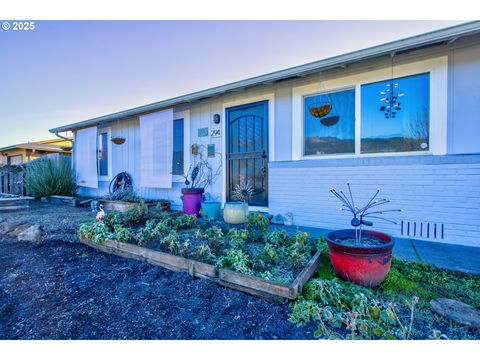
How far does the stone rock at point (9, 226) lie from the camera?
3.68m

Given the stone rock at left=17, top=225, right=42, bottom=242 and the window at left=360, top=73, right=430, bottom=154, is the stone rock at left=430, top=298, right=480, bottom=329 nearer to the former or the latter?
the window at left=360, top=73, right=430, bottom=154

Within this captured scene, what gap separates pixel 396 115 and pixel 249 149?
2.29 m

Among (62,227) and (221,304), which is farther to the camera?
(62,227)

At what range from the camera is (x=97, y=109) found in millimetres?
6969

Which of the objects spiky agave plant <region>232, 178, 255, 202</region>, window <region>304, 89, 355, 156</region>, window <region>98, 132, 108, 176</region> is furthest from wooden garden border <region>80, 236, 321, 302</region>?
window <region>98, 132, 108, 176</region>

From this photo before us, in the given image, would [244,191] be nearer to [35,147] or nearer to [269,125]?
[269,125]

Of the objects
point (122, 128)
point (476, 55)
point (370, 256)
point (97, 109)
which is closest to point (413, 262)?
point (370, 256)

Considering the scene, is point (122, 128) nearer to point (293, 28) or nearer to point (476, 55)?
point (293, 28)

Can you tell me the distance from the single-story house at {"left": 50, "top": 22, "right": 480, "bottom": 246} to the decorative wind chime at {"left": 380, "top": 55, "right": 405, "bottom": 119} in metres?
0.01

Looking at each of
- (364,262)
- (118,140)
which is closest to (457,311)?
(364,262)

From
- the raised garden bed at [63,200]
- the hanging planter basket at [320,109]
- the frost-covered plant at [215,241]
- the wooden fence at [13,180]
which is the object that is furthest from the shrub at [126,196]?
the hanging planter basket at [320,109]

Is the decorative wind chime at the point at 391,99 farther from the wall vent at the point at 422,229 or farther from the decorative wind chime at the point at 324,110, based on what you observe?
the wall vent at the point at 422,229

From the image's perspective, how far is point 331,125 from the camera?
3.41 m
